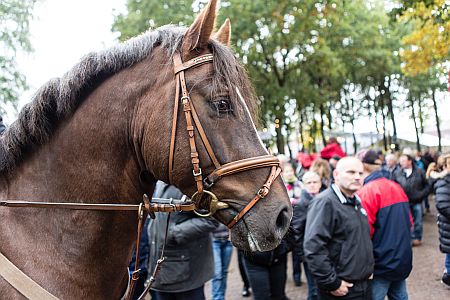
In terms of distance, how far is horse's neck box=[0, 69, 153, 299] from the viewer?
1.96 meters

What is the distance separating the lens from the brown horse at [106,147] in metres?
1.85

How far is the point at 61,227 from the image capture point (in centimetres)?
198

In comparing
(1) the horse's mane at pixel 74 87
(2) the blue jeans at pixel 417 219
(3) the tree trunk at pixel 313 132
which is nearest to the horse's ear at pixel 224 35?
(1) the horse's mane at pixel 74 87

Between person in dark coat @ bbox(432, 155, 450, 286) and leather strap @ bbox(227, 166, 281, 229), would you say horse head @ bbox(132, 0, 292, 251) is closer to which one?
leather strap @ bbox(227, 166, 281, 229)

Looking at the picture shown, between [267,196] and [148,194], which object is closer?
[267,196]

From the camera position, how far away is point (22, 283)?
1.81 m

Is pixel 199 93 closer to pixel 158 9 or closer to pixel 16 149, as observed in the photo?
pixel 16 149

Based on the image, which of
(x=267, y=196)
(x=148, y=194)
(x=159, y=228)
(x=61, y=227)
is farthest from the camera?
(x=159, y=228)

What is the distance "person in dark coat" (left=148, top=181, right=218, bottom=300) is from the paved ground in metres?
2.99

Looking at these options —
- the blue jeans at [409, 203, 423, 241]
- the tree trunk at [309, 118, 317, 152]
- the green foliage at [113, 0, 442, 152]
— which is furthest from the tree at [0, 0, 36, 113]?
the tree trunk at [309, 118, 317, 152]

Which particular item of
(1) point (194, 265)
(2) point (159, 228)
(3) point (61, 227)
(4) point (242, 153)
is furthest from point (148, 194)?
(1) point (194, 265)

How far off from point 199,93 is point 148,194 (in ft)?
2.03

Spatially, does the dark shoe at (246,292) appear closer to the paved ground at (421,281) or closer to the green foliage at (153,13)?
the paved ground at (421,281)

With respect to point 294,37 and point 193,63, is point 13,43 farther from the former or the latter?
point 294,37
